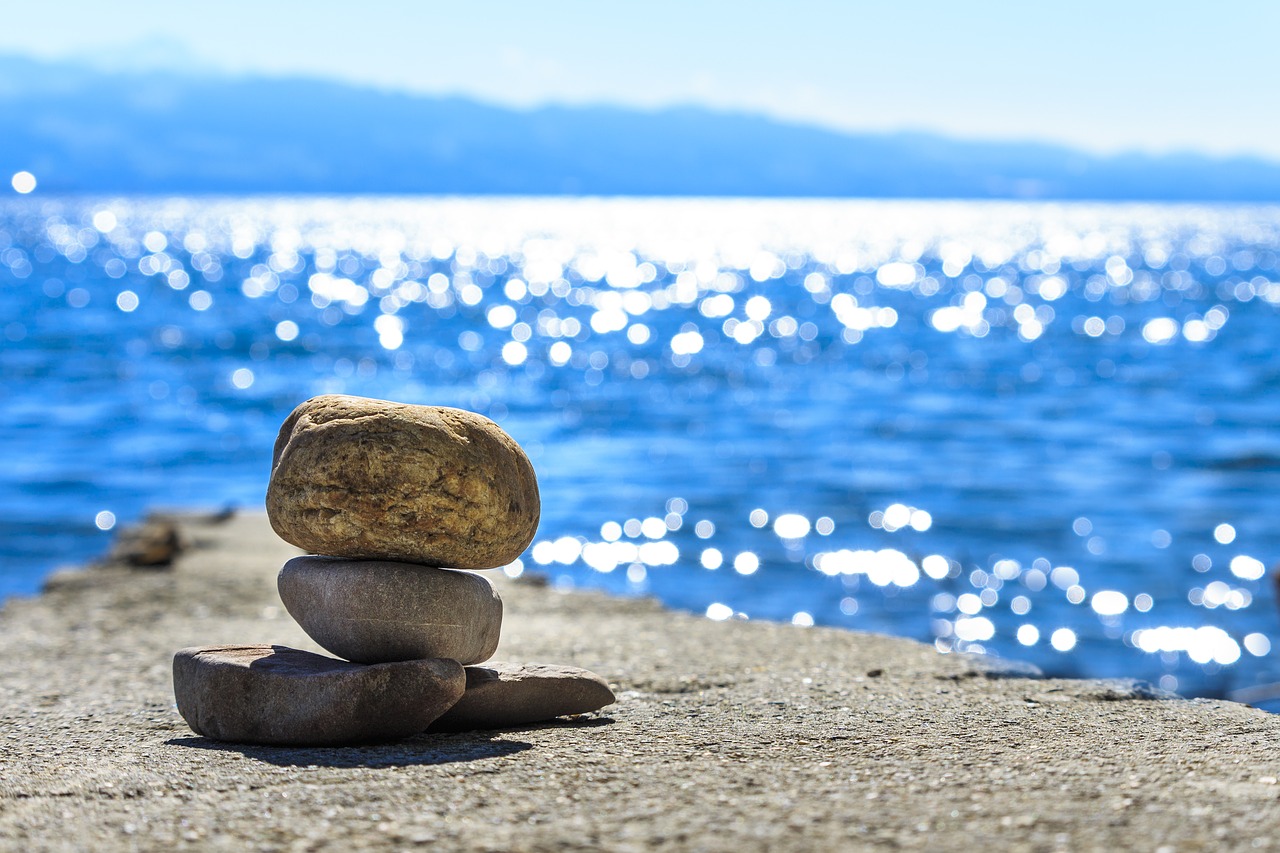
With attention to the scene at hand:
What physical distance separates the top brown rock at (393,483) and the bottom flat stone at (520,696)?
1.80 feet

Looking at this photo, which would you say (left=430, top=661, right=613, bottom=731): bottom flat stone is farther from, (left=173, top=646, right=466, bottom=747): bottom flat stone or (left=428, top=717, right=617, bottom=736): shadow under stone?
(left=173, top=646, right=466, bottom=747): bottom flat stone

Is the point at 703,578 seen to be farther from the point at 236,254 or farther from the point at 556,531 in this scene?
the point at 236,254

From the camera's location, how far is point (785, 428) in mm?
25797

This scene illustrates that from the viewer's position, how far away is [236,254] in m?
88.1

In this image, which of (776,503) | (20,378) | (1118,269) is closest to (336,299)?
(20,378)

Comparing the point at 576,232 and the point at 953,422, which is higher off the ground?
the point at 576,232

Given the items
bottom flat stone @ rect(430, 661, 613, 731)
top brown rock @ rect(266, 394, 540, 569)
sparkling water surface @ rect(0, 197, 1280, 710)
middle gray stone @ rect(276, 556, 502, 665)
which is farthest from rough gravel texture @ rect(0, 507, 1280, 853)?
sparkling water surface @ rect(0, 197, 1280, 710)

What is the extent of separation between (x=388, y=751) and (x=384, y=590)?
713 millimetres

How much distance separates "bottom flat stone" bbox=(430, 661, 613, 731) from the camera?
6051mm

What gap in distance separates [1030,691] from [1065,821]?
9.08ft

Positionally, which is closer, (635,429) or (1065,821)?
(1065,821)

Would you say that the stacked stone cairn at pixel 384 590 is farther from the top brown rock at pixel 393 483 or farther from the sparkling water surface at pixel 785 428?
the sparkling water surface at pixel 785 428

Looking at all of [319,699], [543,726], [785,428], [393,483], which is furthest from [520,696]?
[785,428]

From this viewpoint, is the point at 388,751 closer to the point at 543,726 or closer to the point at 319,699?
the point at 319,699
